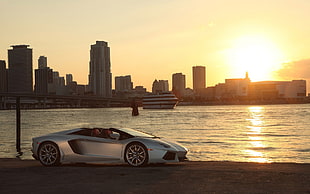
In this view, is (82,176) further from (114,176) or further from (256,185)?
(256,185)

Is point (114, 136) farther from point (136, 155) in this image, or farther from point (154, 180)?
point (154, 180)

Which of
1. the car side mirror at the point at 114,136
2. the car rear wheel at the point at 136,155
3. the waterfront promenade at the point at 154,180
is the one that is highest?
the car side mirror at the point at 114,136

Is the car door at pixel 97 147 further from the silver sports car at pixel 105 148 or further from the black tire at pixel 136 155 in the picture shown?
the black tire at pixel 136 155

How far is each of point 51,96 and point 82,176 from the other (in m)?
164

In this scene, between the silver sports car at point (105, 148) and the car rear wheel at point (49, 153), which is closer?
the silver sports car at point (105, 148)

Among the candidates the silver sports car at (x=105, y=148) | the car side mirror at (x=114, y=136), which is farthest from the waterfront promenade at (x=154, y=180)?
the car side mirror at (x=114, y=136)

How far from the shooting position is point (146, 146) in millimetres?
12570

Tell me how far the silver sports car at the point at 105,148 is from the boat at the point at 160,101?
555ft

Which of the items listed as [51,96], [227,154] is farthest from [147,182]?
[51,96]

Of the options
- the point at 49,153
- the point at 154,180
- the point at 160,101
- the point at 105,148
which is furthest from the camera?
the point at 160,101

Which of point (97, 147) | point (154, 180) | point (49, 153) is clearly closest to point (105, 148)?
point (97, 147)

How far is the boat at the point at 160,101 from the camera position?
18288cm

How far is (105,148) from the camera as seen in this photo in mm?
12938

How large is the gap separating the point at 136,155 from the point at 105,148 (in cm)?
97
